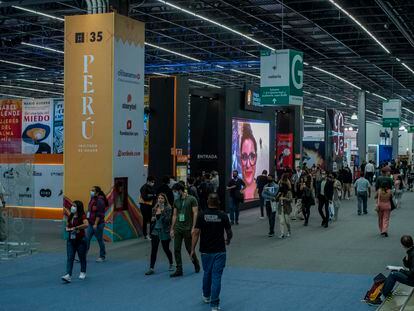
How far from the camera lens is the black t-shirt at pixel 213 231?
7867 mm

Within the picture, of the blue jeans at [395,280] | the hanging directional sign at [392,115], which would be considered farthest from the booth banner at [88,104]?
the hanging directional sign at [392,115]

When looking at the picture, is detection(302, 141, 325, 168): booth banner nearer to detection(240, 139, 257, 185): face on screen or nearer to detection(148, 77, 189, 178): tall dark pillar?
detection(240, 139, 257, 185): face on screen

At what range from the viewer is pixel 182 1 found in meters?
21.6

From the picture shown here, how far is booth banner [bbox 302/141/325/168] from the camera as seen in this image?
33269 millimetres

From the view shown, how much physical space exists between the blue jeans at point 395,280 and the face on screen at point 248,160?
46.5 ft

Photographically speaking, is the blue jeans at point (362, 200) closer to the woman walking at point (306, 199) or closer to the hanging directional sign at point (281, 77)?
the woman walking at point (306, 199)

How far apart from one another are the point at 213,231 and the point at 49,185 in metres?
12.5

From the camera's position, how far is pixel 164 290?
361 inches

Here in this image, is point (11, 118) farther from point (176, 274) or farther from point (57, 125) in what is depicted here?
point (176, 274)

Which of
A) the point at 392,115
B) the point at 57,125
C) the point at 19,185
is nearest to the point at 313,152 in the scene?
the point at 392,115

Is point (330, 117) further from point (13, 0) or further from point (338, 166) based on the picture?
point (13, 0)

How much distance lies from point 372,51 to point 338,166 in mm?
6193

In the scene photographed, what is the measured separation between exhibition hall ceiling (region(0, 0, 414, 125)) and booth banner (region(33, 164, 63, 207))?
17.1 feet

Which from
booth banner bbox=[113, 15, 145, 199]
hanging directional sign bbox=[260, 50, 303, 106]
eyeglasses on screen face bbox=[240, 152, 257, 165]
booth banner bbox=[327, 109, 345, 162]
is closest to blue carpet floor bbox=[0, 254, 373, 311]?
booth banner bbox=[113, 15, 145, 199]
